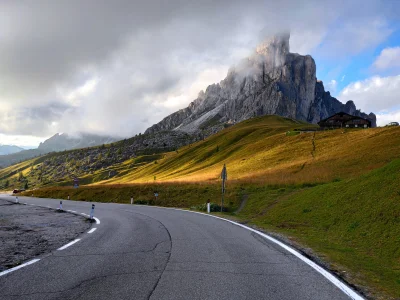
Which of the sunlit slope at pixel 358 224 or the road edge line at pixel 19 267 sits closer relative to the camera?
the road edge line at pixel 19 267

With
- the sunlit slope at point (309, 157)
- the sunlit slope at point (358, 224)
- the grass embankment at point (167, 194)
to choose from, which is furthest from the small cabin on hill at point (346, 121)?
the sunlit slope at point (358, 224)

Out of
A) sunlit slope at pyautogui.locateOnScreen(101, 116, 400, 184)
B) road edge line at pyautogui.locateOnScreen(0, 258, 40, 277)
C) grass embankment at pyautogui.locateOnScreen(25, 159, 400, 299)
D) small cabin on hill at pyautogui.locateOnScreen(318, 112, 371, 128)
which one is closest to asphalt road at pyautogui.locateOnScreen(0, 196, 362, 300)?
road edge line at pyautogui.locateOnScreen(0, 258, 40, 277)

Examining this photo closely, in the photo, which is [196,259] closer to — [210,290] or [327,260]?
[210,290]

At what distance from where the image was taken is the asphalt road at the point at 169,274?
Answer: 5.97m

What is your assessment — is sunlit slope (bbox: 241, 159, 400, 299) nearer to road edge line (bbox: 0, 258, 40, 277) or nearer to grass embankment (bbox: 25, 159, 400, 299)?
grass embankment (bbox: 25, 159, 400, 299)

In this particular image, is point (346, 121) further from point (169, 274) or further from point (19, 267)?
point (19, 267)

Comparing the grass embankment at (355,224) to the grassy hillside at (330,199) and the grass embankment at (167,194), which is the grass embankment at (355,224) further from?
the grass embankment at (167,194)

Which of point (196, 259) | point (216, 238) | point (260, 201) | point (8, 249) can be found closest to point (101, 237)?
point (8, 249)

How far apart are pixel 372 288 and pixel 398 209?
8.72 metres

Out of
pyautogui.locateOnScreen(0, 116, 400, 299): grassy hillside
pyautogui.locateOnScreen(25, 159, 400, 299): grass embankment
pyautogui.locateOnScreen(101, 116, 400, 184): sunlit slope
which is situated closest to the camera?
pyautogui.locateOnScreen(25, 159, 400, 299): grass embankment

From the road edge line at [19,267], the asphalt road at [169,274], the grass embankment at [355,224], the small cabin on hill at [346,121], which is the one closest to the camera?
the asphalt road at [169,274]

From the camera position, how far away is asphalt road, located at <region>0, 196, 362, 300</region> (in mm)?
5969

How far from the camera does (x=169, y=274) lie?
7191mm

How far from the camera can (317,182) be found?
37156 mm
